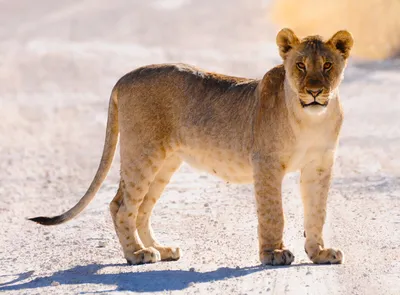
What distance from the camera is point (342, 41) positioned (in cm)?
817

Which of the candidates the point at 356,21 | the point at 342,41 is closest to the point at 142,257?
the point at 342,41

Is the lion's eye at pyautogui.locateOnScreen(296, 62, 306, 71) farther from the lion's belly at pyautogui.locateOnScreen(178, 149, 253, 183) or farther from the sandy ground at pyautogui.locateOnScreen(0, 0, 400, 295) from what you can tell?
the sandy ground at pyautogui.locateOnScreen(0, 0, 400, 295)

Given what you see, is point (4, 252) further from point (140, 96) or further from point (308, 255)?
point (308, 255)

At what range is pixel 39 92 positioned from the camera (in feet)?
68.2

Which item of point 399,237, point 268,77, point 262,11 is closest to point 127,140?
point 268,77

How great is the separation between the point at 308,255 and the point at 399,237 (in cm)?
106

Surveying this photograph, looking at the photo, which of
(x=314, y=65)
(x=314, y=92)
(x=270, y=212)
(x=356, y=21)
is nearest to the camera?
(x=314, y=92)

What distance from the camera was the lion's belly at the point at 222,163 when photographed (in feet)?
28.2

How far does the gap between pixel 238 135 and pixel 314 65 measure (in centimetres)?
93

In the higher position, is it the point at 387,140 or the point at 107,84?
the point at 107,84

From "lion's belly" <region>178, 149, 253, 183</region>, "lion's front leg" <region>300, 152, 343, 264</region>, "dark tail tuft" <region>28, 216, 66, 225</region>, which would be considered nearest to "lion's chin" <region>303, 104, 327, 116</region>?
"lion's front leg" <region>300, 152, 343, 264</region>

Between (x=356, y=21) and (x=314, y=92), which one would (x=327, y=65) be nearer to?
(x=314, y=92)

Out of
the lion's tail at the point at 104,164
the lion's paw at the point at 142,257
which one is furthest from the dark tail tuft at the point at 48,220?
the lion's paw at the point at 142,257

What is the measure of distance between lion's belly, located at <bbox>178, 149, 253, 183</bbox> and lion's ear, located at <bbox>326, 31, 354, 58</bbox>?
1.05 metres
